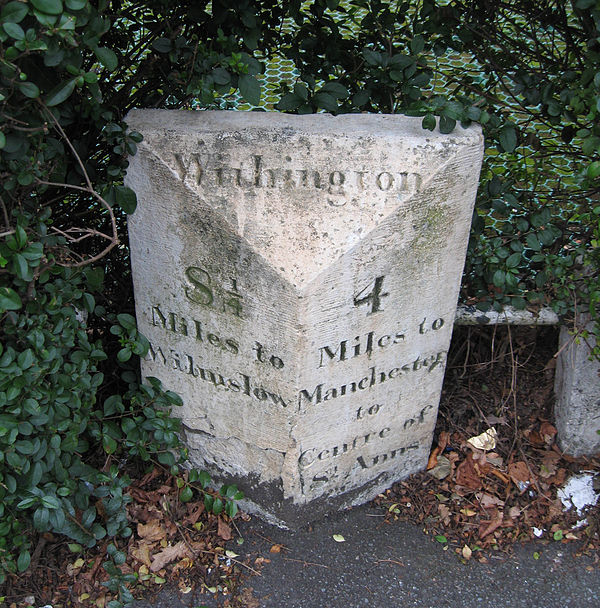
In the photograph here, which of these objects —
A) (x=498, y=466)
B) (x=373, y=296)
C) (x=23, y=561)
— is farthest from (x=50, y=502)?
(x=498, y=466)

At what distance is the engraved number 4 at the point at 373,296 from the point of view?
77.3 inches

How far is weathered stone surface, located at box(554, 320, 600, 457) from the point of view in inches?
97.6

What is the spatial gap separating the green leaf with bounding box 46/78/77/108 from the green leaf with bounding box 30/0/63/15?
0.65 ft

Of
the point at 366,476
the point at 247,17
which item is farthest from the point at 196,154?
the point at 366,476

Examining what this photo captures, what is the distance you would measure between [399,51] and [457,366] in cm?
128

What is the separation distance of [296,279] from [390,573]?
3.65 feet

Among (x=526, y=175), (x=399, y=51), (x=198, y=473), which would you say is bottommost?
(x=198, y=473)

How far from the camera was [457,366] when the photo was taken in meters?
2.86

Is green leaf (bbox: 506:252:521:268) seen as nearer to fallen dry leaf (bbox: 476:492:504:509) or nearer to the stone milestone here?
the stone milestone

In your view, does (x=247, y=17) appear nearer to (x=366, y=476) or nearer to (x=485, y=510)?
(x=366, y=476)

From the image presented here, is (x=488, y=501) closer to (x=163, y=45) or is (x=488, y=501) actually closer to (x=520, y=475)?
(x=520, y=475)

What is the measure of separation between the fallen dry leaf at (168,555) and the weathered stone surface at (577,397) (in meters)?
1.48

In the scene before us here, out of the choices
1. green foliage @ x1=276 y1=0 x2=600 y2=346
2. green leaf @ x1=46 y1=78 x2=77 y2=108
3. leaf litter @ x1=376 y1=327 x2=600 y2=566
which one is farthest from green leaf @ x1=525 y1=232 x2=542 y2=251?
green leaf @ x1=46 y1=78 x2=77 y2=108

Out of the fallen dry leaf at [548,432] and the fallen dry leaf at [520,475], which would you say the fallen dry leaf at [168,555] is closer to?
the fallen dry leaf at [520,475]
